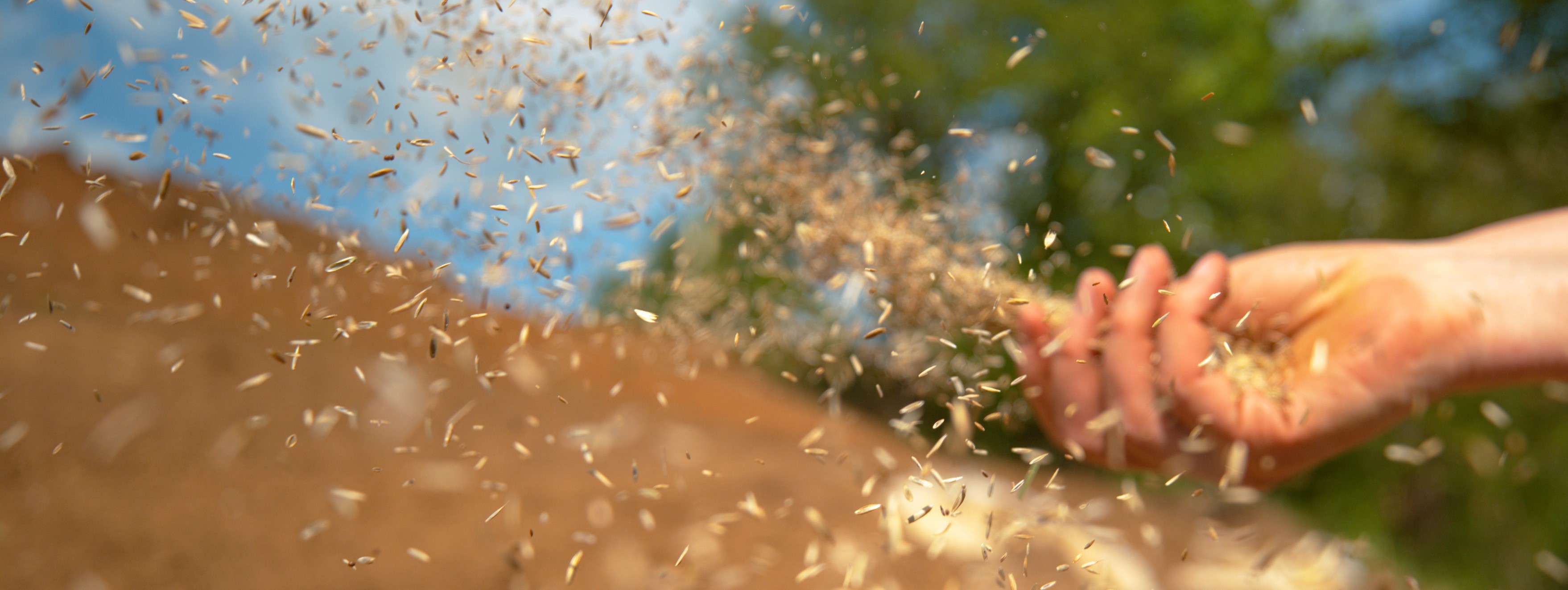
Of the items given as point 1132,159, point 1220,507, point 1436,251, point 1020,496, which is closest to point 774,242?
point 1020,496

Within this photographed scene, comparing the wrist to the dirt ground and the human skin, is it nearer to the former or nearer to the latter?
the human skin

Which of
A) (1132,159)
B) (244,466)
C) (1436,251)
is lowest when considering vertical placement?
(1132,159)

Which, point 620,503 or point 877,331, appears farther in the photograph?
point 620,503

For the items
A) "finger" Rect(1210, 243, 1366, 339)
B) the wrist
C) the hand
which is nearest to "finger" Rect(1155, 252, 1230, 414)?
the hand

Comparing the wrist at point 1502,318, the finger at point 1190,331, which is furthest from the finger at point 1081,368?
the wrist at point 1502,318

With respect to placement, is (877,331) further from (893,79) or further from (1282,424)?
(1282,424)

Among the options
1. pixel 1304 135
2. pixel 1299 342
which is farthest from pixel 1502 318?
pixel 1304 135

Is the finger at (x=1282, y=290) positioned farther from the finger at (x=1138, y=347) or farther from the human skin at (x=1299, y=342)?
the finger at (x=1138, y=347)
